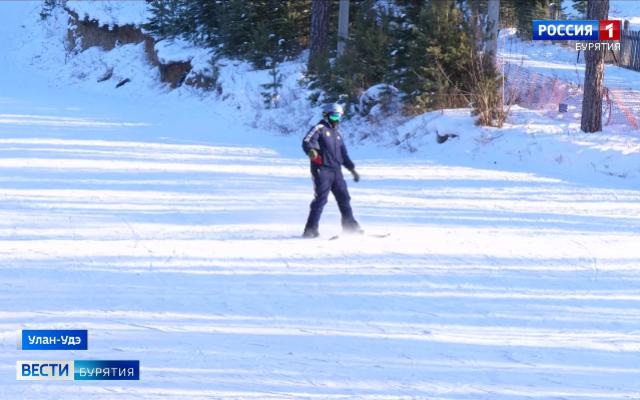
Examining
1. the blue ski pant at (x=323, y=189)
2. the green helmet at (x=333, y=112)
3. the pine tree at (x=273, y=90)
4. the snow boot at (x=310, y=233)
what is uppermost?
the green helmet at (x=333, y=112)

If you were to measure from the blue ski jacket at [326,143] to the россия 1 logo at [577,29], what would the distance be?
943 cm

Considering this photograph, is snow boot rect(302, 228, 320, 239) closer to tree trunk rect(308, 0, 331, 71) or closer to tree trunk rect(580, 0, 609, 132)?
tree trunk rect(580, 0, 609, 132)

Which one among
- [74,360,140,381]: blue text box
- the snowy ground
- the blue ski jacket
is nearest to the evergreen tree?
the snowy ground

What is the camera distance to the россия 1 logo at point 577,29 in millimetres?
18844

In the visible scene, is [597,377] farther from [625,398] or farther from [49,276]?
[49,276]

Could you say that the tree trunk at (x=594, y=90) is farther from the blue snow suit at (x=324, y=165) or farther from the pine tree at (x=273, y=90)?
the pine tree at (x=273, y=90)

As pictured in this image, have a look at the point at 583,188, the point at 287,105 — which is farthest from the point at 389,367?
the point at 287,105

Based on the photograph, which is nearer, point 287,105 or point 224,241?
point 224,241

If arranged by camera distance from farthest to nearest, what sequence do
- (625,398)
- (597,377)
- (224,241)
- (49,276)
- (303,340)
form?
(224,241), (49,276), (303,340), (597,377), (625,398)

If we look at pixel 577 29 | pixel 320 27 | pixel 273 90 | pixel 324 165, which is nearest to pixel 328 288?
pixel 324 165

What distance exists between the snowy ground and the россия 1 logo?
2030 millimetres

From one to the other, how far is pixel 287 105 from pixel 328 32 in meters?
3.77

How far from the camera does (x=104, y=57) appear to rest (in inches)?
1591

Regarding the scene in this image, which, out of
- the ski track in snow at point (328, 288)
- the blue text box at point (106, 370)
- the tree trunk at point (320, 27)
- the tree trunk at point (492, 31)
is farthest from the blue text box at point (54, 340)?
the tree trunk at point (320, 27)
